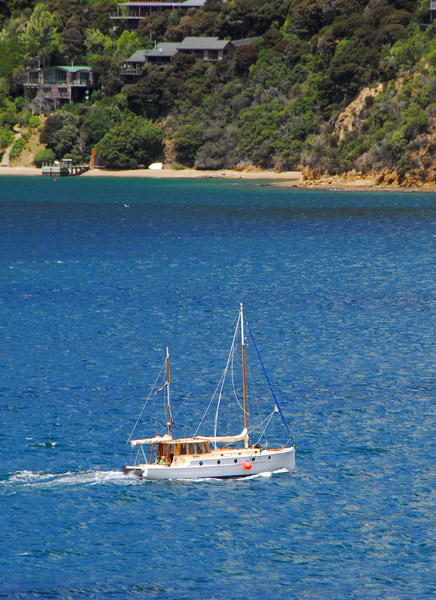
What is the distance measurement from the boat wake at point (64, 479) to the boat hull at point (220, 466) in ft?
1.55

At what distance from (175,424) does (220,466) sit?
628cm

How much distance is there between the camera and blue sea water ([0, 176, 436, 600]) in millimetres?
32906

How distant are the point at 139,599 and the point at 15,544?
5.94m

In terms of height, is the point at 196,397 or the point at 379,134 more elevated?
the point at 379,134

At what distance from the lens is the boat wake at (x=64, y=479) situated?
3888 centimetres

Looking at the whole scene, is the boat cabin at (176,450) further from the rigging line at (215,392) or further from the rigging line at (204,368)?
the rigging line at (204,368)

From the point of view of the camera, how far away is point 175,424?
150 ft

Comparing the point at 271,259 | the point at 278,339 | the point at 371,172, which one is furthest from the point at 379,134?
the point at 278,339

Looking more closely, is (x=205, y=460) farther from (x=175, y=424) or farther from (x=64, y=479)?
(x=175, y=424)

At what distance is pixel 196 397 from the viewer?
50094mm

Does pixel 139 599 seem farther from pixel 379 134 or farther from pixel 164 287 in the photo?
pixel 379 134

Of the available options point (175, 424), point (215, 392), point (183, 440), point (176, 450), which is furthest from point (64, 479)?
point (215, 392)

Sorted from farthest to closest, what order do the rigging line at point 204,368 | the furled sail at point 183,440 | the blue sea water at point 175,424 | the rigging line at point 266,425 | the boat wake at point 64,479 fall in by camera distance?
the rigging line at point 204,368, the rigging line at point 266,425, the furled sail at point 183,440, the boat wake at point 64,479, the blue sea water at point 175,424

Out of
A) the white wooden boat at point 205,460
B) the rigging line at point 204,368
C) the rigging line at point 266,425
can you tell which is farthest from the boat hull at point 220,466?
the rigging line at point 204,368
